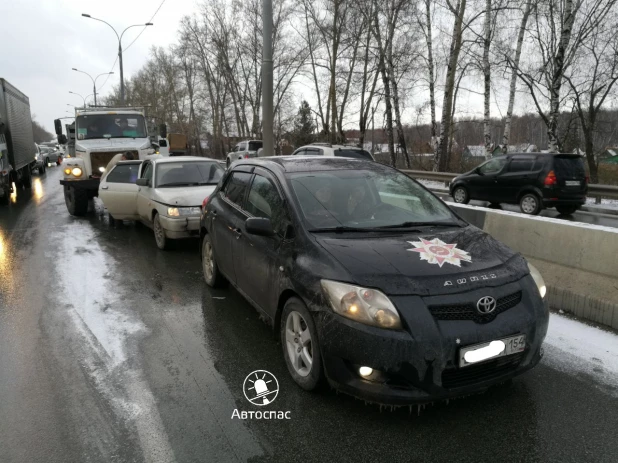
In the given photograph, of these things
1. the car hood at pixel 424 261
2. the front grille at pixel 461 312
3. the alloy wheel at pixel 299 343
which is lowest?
the alloy wheel at pixel 299 343

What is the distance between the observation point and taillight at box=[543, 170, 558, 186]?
12.0m

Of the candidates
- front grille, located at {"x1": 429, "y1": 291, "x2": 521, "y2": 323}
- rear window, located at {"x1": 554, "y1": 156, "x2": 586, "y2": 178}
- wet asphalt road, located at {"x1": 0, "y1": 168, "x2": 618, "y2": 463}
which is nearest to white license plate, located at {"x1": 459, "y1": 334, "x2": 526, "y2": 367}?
front grille, located at {"x1": 429, "y1": 291, "x2": 521, "y2": 323}

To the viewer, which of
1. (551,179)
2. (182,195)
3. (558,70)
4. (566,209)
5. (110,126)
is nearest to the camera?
(182,195)

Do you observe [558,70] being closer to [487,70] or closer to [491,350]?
[487,70]

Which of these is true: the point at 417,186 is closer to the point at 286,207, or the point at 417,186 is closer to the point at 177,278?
the point at 286,207

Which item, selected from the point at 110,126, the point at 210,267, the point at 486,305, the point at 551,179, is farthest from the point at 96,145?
the point at 486,305

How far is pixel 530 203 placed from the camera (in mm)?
12562

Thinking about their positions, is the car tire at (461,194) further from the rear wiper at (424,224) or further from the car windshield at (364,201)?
the rear wiper at (424,224)

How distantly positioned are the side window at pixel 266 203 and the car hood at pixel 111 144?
9.35 metres

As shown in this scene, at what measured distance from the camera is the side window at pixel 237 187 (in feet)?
16.2

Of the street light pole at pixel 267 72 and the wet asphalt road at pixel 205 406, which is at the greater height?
the street light pole at pixel 267 72

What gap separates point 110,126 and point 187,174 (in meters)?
6.40

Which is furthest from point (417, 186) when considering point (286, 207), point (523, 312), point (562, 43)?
point (562, 43)

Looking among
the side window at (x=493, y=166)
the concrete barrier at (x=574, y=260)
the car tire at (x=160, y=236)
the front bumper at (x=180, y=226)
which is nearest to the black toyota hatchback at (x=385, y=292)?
the concrete barrier at (x=574, y=260)
